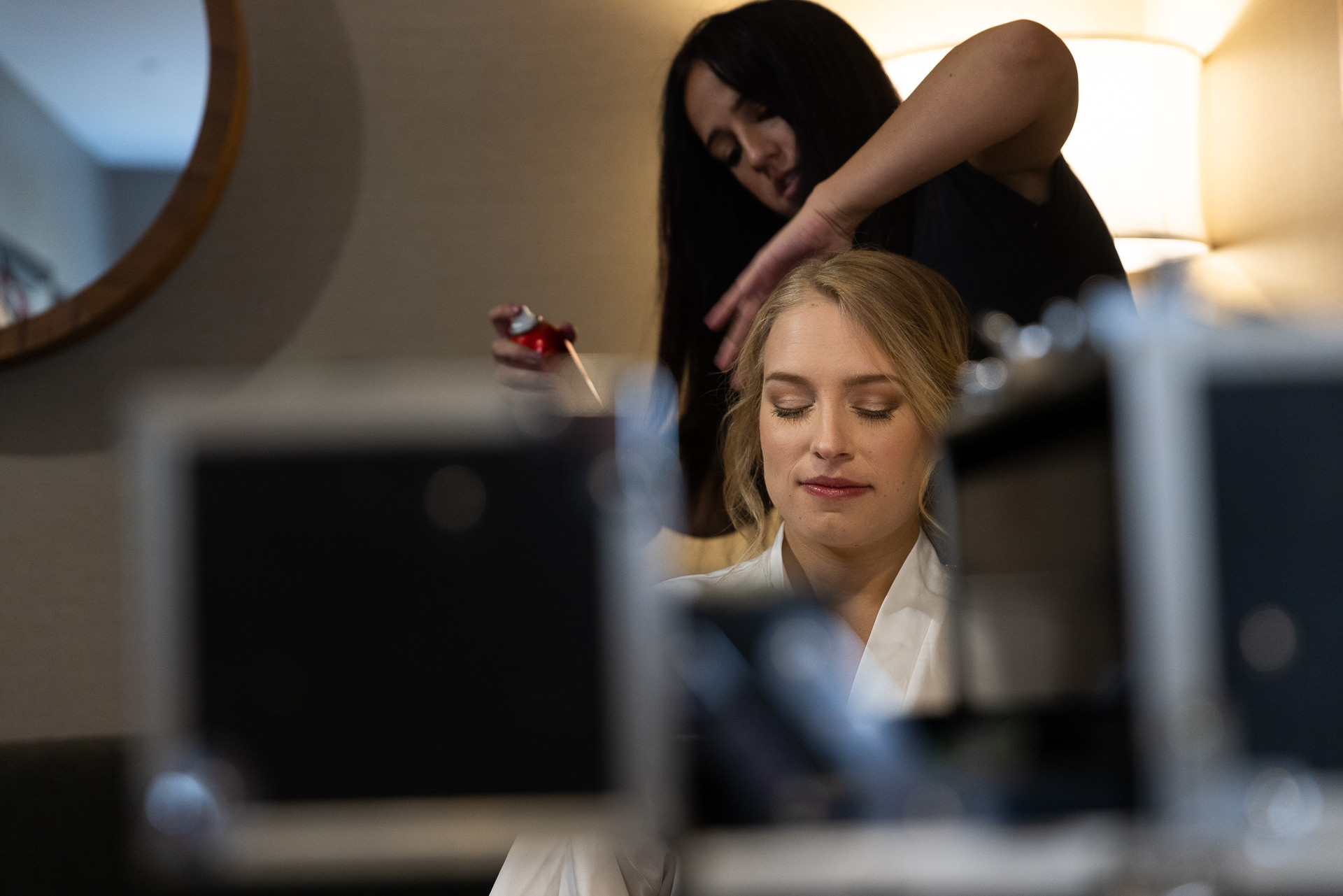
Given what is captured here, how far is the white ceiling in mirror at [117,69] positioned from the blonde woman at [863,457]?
0.93 m

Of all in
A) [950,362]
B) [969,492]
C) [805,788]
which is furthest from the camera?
[950,362]

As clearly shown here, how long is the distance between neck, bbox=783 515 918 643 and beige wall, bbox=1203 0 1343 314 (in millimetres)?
772

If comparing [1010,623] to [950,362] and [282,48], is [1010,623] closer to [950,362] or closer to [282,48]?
[950,362]

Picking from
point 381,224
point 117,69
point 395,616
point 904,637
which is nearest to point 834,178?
point 904,637

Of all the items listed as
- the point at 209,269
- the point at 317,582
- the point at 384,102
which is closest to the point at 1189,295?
the point at 317,582

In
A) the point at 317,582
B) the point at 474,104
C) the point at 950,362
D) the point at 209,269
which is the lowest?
the point at 317,582

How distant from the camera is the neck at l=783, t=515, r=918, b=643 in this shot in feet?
3.05

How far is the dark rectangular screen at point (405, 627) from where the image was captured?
47cm

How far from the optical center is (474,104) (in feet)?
4.86

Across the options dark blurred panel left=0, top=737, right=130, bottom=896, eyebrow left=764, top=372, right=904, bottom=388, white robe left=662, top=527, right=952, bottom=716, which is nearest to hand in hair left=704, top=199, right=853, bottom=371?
eyebrow left=764, top=372, right=904, bottom=388

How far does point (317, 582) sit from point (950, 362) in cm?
66

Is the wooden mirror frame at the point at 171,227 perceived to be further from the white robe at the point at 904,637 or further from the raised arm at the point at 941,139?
the white robe at the point at 904,637

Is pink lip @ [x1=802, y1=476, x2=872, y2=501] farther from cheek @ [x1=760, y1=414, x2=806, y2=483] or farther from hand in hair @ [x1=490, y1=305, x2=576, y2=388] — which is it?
hand in hair @ [x1=490, y1=305, x2=576, y2=388]

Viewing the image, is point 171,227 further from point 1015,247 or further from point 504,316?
point 1015,247
